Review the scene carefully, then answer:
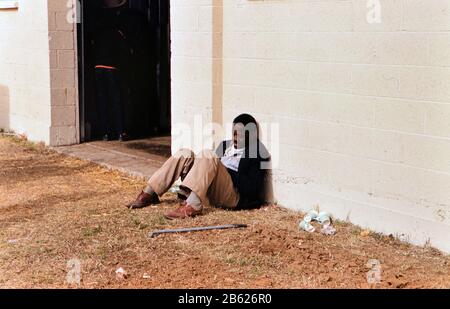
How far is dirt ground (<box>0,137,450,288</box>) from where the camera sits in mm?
4969

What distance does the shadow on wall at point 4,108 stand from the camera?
11.8m

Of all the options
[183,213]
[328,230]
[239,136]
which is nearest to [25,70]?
[239,136]

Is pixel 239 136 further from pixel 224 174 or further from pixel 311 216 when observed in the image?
pixel 311 216

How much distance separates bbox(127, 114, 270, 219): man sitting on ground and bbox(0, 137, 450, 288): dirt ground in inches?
5.0

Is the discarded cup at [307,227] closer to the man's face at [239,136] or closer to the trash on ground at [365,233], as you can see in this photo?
the trash on ground at [365,233]

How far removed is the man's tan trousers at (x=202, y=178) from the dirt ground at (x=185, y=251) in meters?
0.15

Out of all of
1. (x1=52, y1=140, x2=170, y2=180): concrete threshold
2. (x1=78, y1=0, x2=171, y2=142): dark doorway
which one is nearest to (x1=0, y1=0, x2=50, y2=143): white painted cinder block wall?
(x1=78, y1=0, x2=171, y2=142): dark doorway

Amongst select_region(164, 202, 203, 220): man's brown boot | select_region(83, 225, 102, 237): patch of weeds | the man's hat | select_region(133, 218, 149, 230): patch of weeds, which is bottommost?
select_region(83, 225, 102, 237): patch of weeds

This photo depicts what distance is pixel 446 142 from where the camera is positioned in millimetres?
5277

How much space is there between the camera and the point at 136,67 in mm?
10945

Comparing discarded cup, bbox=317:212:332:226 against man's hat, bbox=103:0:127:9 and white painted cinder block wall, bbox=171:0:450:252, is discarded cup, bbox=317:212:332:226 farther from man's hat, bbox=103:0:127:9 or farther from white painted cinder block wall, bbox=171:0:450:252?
man's hat, bbox=103:0:127:9

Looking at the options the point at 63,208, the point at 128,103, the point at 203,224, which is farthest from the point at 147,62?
the point at 203,224

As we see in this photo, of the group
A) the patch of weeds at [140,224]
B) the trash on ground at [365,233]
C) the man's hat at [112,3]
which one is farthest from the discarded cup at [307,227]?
the man's hat at [112,3]

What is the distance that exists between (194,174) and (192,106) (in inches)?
48.9
